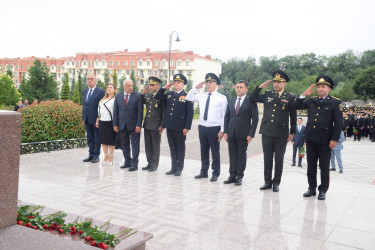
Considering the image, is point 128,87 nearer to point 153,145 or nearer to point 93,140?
point 153,145

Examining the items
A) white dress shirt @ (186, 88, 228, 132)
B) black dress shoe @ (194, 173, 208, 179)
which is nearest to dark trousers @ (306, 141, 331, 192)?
white dress shirt @ (186, 88, 228, 132)

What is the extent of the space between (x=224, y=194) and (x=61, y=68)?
311ft

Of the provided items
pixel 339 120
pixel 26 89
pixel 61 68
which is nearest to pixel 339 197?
pixel 339 120

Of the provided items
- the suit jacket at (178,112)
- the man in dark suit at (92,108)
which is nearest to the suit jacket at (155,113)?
the suit jacket at (178,112)

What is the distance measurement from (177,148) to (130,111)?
4.11 feet

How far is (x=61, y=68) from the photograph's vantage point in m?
93.0

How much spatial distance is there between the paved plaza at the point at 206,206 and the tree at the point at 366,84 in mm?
67661

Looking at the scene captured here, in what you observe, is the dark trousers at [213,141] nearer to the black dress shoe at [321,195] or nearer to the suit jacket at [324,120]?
the suit jacket at [324,120]

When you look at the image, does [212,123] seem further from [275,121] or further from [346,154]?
[346,154]

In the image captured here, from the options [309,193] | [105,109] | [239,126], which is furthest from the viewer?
[105,109]

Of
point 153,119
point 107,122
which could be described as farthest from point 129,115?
point 107,122

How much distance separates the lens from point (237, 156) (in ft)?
21.8

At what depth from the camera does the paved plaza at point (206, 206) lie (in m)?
3.86

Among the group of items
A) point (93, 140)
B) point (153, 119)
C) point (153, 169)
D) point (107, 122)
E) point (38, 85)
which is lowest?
point (153, 169)
